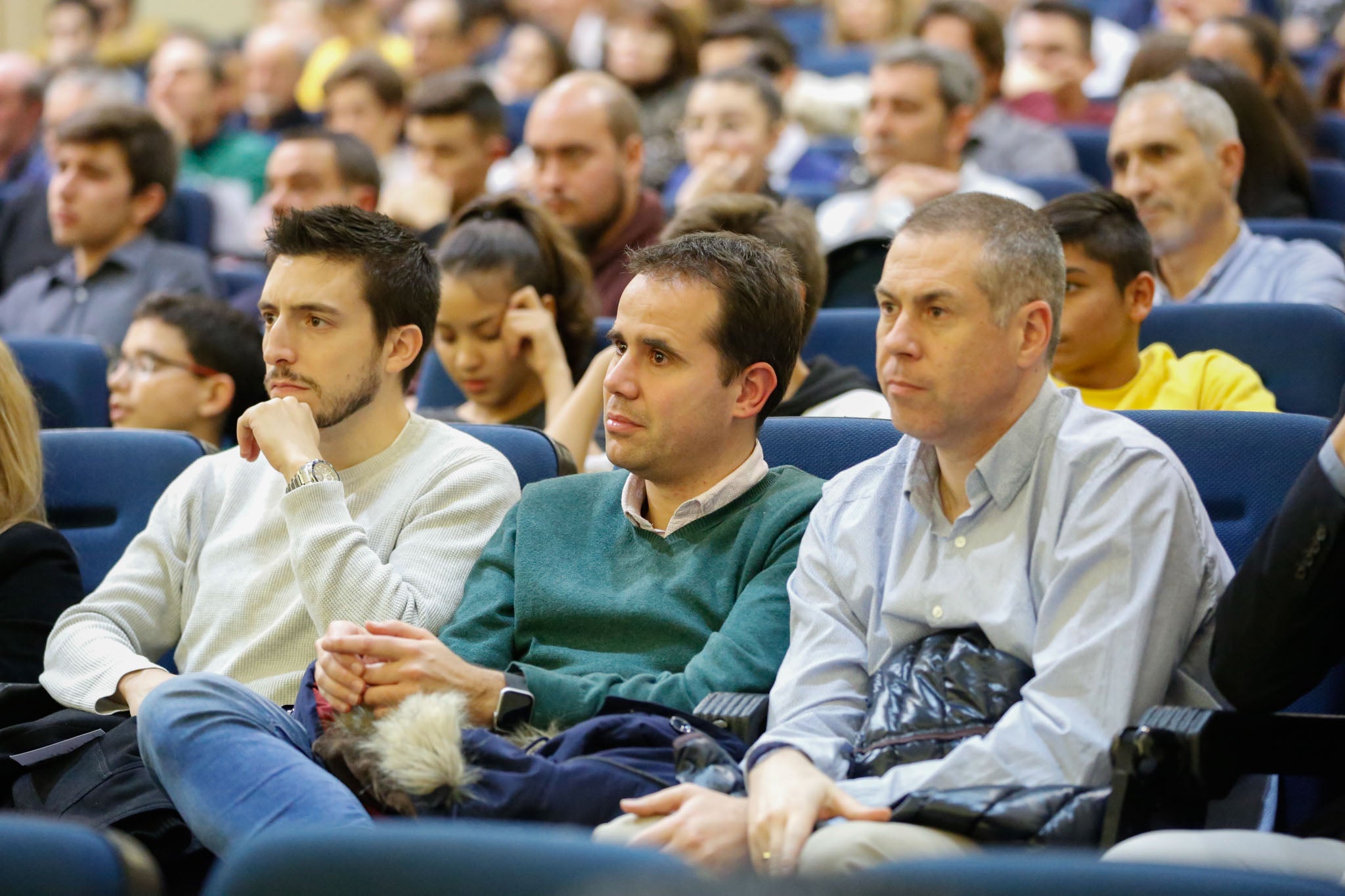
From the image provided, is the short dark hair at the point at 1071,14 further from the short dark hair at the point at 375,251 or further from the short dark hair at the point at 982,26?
the short dark hair at the point at 375,251

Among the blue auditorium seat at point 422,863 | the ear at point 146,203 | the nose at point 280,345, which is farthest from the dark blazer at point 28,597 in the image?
the ear at point 146,203

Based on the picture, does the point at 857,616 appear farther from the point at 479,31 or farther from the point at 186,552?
the point at 479,31

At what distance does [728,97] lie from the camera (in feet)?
14.9

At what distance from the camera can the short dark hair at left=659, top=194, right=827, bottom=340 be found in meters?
2.78

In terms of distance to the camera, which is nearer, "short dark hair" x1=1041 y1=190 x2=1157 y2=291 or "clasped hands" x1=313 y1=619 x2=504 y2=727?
"clasped hands" x1=313 y1=619 x2=504 y2=727

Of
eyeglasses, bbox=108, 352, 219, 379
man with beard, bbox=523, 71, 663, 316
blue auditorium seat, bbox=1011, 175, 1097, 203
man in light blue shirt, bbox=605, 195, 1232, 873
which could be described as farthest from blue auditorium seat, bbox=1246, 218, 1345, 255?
eyeglasses, bbox=108, 352, 219, 379

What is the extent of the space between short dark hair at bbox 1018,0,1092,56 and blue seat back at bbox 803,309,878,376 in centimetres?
321

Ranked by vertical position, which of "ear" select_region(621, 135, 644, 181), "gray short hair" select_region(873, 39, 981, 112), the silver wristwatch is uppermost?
"gray short hair" select_region(873, 39, 981, 112)

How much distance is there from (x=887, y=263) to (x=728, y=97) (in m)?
2.78

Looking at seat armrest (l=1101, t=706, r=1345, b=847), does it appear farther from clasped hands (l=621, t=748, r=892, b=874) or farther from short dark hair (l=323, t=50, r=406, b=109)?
short dark hair (l=323, t=50, r=406, b=109)

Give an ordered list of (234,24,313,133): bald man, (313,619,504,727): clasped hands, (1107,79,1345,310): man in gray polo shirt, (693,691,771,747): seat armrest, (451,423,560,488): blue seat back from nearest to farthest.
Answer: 1. (693,691,771,747): seat armrest
2. (313,619,504,727): clasped hands
3. (451,423,560,488): blue seat back
4. (1107,79,1345,310): man in gray polo shirt
5. (234,24,313,133): bald man

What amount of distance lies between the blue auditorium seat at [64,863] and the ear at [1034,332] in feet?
3.64

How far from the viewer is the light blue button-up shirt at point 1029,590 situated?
1666 millimetres

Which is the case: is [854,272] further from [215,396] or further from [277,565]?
[277,565]
